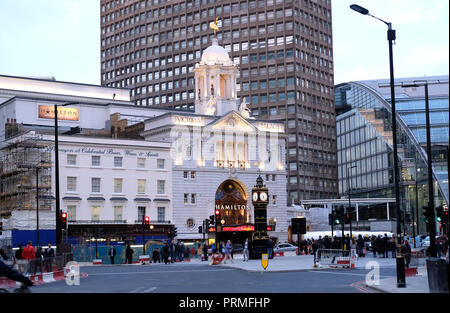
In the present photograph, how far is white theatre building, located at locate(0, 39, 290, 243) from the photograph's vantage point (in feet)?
260

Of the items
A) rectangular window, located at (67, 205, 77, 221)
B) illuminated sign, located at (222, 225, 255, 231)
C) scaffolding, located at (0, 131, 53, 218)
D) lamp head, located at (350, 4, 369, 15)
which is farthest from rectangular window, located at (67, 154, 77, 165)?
lamp head, located at (350, 4, 369, 15)

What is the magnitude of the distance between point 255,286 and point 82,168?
5363cm

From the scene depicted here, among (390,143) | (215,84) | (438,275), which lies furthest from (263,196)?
(390,143)

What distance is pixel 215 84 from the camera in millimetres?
Result: 95125

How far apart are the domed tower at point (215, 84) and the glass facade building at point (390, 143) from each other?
32.0m

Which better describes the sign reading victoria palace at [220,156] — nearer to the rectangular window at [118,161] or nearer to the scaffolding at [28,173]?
the rectangular window at [118,161]

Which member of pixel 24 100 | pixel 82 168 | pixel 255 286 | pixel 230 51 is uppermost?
pixel 230 51

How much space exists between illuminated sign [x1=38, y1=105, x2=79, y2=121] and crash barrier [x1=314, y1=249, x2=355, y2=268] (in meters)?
49.3

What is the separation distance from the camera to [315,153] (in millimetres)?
138125

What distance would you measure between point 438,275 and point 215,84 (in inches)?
2926

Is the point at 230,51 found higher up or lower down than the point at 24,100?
higher up

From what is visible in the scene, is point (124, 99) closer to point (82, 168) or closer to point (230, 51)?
point (82, 168)
